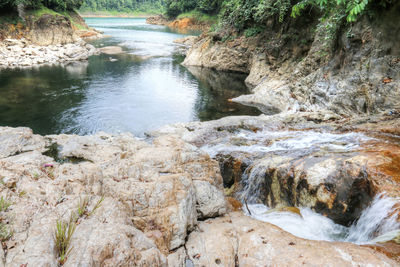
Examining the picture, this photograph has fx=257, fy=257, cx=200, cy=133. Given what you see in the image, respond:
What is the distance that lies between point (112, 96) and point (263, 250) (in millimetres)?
14944

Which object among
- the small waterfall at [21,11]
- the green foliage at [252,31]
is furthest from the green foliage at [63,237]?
the small waterfall at [21,11]

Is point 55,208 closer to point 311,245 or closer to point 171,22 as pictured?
point 311,245

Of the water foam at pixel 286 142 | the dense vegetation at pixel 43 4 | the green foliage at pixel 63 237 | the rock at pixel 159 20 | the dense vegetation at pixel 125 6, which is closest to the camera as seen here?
the green foliage at pixel 63 237

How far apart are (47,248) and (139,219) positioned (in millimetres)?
1534

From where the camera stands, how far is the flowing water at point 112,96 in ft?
41.0

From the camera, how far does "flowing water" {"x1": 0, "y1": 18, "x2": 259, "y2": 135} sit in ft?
41.0

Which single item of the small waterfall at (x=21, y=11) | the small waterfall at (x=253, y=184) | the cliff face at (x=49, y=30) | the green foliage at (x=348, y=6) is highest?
the green foliage at (x=348, y=6)

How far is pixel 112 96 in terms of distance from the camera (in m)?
16.5

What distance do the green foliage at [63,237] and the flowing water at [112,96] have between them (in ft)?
28.5

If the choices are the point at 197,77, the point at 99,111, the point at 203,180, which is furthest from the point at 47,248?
the point at 197,77

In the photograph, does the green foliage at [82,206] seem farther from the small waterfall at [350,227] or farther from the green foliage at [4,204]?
the small waterfall at [350,227]

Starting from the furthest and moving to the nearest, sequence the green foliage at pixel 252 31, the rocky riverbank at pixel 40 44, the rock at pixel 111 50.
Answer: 1. the rock at pixel 111 50
2. the rocky riverbank at pixel 40 44
3. the green foliage at pixel 252 31

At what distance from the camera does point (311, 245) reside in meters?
3.70

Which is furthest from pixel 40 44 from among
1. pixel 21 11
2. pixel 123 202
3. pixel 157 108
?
pixel 123 202
